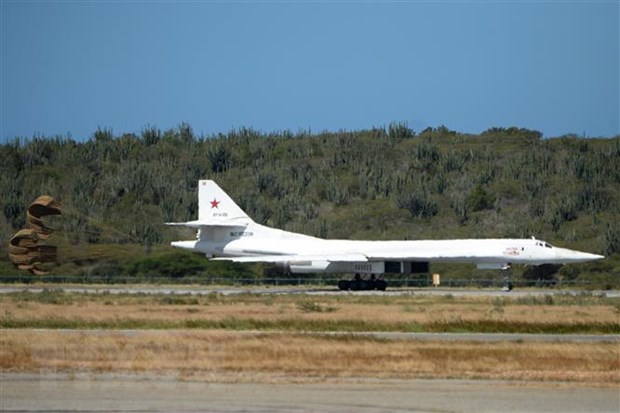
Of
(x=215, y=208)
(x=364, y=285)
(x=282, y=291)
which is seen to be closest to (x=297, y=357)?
(x=282, y=291)

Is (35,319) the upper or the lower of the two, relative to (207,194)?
lower

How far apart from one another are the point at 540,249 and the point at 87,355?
28564mm

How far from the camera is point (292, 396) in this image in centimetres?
1482

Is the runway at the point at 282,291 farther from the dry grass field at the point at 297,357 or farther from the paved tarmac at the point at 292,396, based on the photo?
the paved tarmac at the point at 292,396

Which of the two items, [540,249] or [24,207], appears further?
[24,207]

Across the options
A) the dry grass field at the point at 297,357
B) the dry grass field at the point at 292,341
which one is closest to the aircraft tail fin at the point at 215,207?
the dry grass field at the point at 292,341

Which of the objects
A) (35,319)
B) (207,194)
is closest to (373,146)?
(207,194)

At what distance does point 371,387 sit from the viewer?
15.8 m

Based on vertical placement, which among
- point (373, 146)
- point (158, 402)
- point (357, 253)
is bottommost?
point (158, 402)

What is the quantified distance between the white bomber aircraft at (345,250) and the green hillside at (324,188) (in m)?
5.12

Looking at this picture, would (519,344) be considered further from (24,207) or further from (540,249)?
(24,207)

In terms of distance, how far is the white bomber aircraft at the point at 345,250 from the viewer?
4456 centimetres

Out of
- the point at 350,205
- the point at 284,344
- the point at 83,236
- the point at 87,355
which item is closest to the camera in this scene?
the point at 87,355

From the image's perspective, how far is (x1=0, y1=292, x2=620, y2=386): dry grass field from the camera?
1761 centimetres
